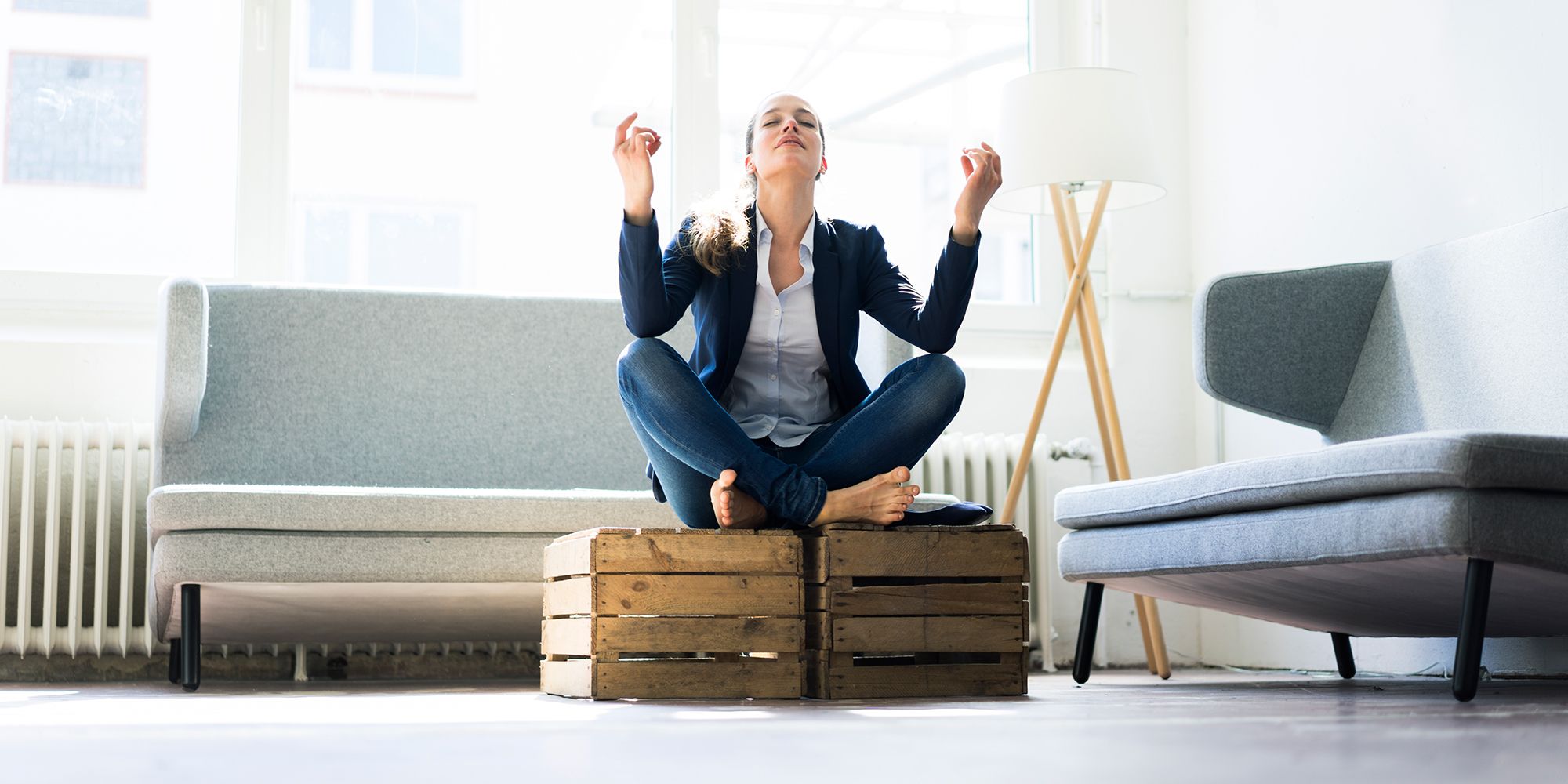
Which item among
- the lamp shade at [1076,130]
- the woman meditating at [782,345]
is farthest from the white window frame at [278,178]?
the woman meditating at [782,345]

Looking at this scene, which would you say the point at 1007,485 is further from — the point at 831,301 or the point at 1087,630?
the point at 831,301

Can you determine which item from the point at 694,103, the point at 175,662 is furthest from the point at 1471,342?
the point at 175,662

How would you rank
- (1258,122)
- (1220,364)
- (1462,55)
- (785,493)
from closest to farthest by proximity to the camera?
(785,493)
(1220,364)
(1462,55)
(1258,122)

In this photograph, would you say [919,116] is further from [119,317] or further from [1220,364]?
[119,317]

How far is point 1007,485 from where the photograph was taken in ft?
12.5

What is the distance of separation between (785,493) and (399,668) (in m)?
1.69

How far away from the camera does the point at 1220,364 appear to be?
282 centimetres

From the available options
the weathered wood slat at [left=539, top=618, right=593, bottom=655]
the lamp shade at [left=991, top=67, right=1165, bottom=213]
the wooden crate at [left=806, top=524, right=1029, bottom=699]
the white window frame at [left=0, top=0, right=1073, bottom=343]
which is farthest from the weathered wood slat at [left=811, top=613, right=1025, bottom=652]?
the white window frame at [left=0, top=0, right=1073, bottom=343]

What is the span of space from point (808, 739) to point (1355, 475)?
3.41ft

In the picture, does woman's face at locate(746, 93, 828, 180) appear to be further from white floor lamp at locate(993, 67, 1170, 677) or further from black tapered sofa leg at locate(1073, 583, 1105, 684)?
white floor lamp at locate(993, 67, 1170, 677)

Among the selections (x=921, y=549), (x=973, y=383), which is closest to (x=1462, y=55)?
(x=973, y=383)

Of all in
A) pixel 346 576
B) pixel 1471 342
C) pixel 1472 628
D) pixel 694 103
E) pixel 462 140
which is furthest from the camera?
pixel 694 103

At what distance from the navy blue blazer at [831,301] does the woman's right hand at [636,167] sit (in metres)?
0.07

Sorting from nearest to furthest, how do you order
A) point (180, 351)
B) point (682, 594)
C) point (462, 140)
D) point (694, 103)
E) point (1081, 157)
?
1. point (682, 594)
2. point (180, 351)
3. point (1081, 157)
4. point (462, 140)
5. point (694, 103)
